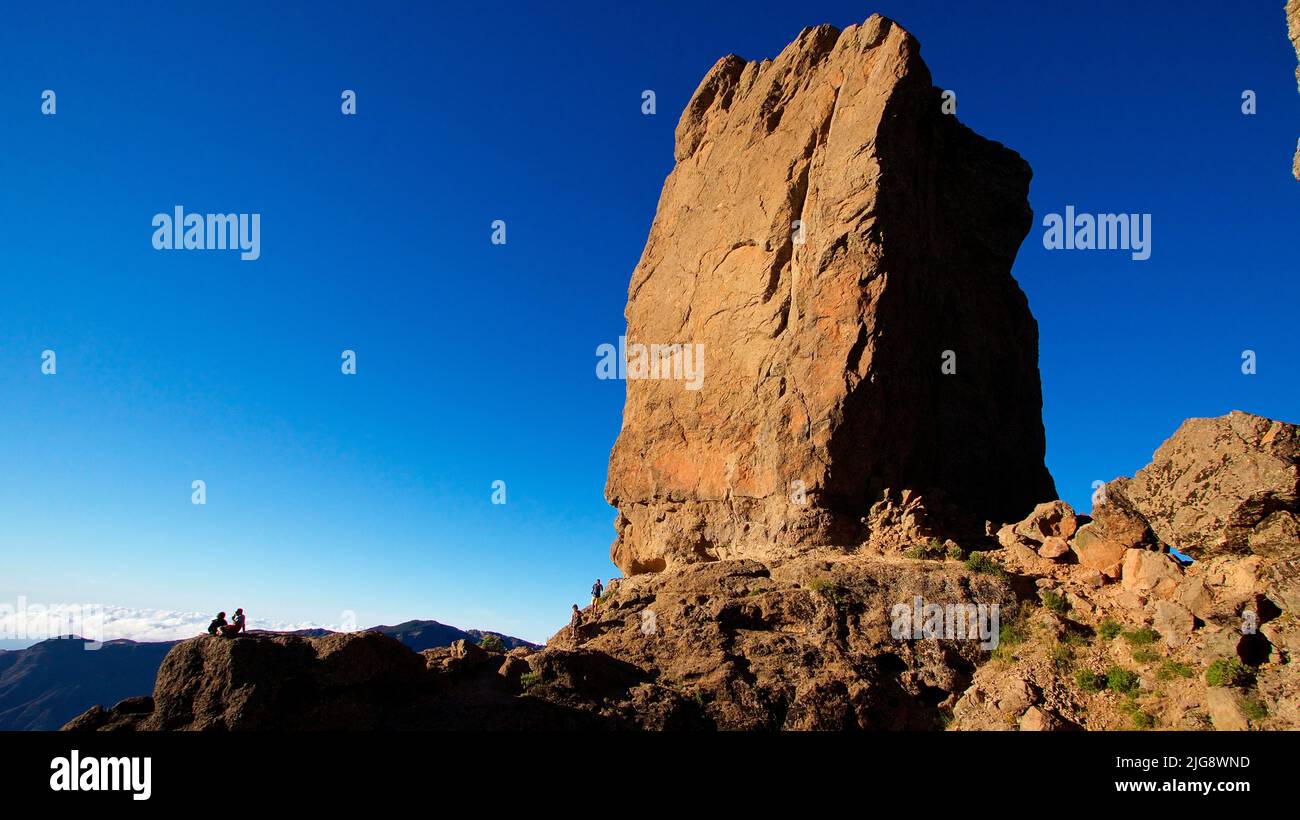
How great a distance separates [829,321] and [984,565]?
26.2ft

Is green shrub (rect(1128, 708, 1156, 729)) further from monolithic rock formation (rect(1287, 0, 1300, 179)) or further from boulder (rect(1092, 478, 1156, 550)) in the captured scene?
monolithic rock formation (rect(1287, 0, 1300, 179))

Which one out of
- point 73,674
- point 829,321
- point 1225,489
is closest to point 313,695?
point 829,321

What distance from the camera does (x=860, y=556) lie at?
727 inches

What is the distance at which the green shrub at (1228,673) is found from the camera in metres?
11.3

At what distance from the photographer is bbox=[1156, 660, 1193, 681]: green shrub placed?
1212 centimetres

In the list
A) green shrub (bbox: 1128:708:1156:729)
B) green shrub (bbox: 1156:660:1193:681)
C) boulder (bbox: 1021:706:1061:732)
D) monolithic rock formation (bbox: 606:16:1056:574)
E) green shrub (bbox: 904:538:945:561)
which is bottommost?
boulder (bbox: 1021:706:1061:732)

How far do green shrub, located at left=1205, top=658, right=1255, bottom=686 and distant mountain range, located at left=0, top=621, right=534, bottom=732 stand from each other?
113571mm

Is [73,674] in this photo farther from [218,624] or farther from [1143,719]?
[1143,719]

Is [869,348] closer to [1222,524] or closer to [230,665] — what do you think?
[1222,524]

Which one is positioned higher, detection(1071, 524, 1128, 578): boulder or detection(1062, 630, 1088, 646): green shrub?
detection(1071, 524, 1128, 578): boulder

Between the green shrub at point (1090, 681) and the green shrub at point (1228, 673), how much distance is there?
5.34ft

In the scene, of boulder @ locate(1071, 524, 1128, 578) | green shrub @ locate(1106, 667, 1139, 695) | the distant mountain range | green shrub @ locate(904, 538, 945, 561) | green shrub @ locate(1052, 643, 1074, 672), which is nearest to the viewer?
green shrub @ locate(1106, 667, 1139, 695)

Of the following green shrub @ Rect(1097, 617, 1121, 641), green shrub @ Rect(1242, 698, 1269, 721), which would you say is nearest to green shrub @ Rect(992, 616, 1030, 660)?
green shrub @ Rect(1097, 617, 1121, 641)

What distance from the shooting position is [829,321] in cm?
2058
